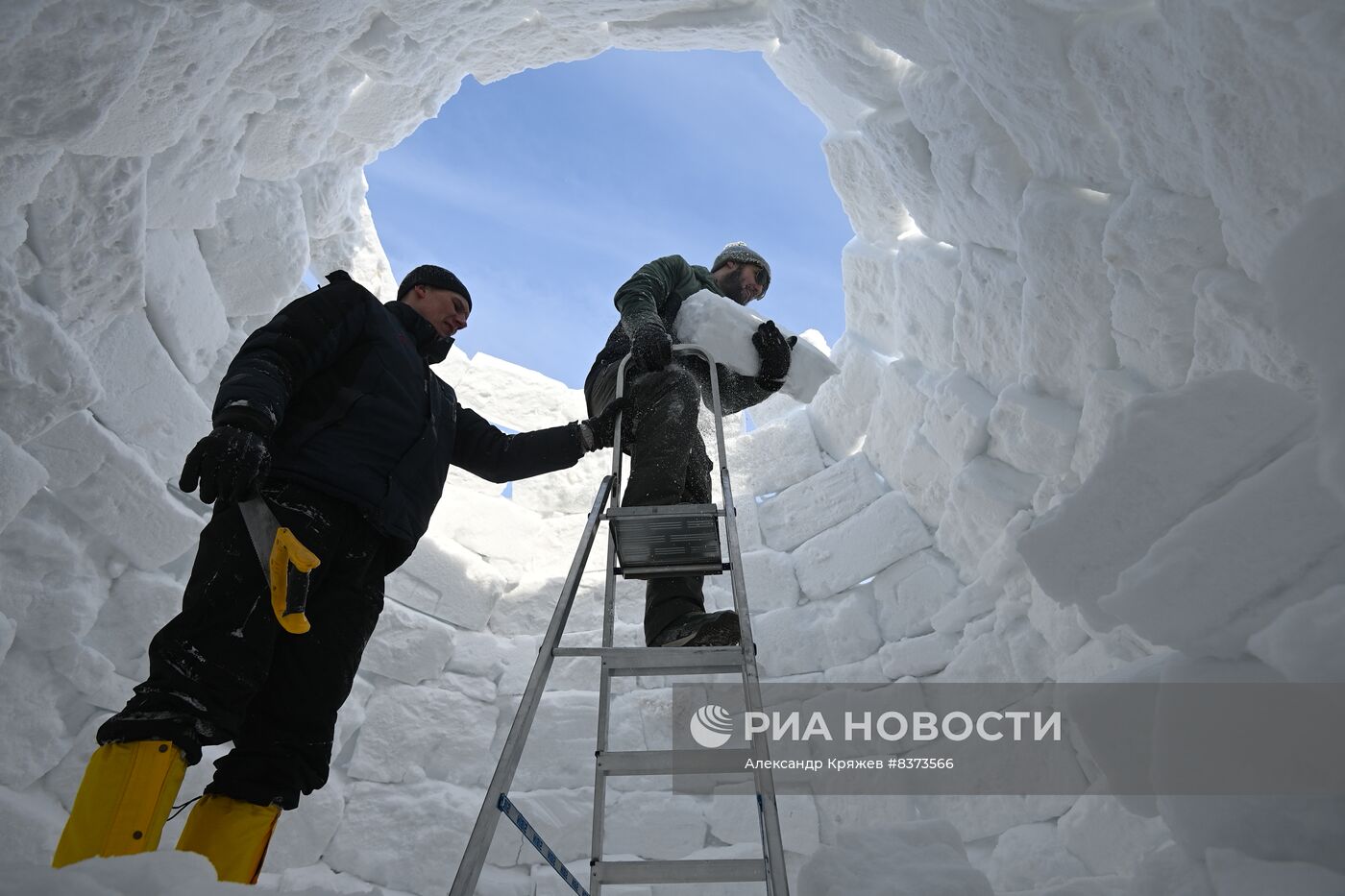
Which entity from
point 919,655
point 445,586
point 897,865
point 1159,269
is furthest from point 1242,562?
point 445,586

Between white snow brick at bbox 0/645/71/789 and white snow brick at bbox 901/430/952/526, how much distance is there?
12.5 ft

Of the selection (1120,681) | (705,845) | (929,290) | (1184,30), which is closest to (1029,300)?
(929,290)

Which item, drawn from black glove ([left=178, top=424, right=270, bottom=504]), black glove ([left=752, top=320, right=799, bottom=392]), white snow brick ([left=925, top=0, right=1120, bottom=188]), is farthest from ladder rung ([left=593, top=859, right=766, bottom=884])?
white snow brick ([left=925, top=0, right=1120, bottom=188])

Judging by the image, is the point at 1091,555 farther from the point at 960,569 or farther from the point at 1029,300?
the point at 960,569

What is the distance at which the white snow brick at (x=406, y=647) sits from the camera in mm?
4402

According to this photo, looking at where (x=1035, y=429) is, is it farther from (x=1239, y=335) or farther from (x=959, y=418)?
(x=1239, y=335)

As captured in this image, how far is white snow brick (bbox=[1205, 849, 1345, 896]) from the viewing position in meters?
1.09

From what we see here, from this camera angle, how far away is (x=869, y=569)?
178 inches

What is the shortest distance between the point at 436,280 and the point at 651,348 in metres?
0.76

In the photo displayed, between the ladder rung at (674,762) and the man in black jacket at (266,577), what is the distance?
67 centimetres

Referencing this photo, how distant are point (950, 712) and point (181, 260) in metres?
3.76

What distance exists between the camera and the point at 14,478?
8.38ft

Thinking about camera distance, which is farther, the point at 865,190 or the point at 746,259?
the point at 865,190

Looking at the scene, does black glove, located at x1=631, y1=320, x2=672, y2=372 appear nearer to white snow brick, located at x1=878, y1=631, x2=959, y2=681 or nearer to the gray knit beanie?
the gray knit beanie
